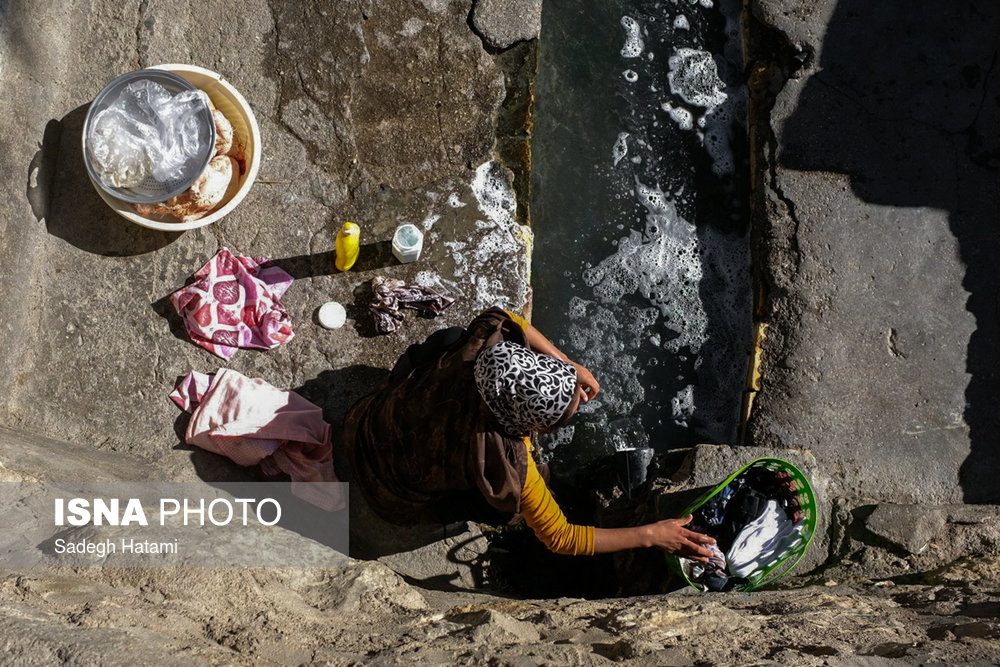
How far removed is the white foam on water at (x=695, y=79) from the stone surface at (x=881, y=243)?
27 centimetres

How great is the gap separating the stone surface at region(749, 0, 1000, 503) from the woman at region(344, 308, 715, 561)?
1.17 m

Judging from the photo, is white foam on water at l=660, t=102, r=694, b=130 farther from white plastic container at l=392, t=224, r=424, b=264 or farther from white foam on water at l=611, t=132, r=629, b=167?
white plastic container at l=392, t=224, r=424, b=264

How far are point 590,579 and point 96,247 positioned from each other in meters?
2.74

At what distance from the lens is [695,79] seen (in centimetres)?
437

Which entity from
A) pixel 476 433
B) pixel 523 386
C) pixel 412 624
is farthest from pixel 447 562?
pixel 523 386

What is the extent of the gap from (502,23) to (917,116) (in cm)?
215

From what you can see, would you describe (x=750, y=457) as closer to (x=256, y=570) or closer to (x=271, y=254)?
(x=256, y=570)

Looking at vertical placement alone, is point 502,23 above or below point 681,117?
above

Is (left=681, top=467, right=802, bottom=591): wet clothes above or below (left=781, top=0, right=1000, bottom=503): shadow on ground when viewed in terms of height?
below

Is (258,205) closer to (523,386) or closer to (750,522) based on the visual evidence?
(523,386)

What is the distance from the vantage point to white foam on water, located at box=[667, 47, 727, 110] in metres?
4.35

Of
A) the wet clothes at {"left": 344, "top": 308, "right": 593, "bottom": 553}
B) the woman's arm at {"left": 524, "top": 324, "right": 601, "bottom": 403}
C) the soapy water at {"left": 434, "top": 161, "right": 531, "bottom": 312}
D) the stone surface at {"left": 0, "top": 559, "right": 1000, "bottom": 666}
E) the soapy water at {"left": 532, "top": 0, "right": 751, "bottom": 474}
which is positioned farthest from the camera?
the soapy water at {"left": 532, "top": 0, "right": 751, "bottom": 474}

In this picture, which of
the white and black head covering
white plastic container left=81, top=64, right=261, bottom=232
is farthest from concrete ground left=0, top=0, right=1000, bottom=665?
the white and black head covering

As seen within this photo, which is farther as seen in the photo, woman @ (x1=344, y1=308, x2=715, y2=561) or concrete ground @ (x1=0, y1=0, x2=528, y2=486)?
concrete ground @ (x1=0, y1=0, x2=528, y2=486)
